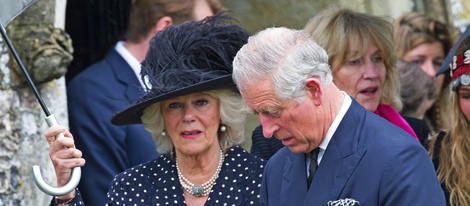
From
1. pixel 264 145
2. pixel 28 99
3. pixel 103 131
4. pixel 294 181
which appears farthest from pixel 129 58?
pixel 294 181

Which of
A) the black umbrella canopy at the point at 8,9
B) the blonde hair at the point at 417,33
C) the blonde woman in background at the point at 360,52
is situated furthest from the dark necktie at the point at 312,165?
the blonde hair at the point at 417,33

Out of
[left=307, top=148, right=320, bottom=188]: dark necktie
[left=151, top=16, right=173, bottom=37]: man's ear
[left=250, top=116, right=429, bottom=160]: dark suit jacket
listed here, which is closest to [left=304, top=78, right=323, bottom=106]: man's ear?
[left=307, top=148, right=320, bottom=188]: dark necktie

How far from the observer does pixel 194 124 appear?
5.59m

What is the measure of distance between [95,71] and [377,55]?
4.83 feet

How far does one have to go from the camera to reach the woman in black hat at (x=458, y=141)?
219 inches

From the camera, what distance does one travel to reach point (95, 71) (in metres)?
6.80

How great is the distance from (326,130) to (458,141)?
48.9 inches

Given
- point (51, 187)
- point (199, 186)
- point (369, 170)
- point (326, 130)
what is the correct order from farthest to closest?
1. point (199, 186)
2. point (51, 187)
3. point (326, 130)
4. point (369, 170)

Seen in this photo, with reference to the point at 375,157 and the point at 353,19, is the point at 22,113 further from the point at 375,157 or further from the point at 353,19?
the point at 375,157

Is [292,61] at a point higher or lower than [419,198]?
higher

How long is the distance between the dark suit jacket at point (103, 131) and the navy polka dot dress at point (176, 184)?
0.74m

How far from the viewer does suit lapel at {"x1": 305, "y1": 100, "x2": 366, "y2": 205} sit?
4566 millimetres

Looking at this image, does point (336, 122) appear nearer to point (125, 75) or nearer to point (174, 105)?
point (174, 105)

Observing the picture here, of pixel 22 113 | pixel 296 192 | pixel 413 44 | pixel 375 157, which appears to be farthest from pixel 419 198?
pixel 413 44
